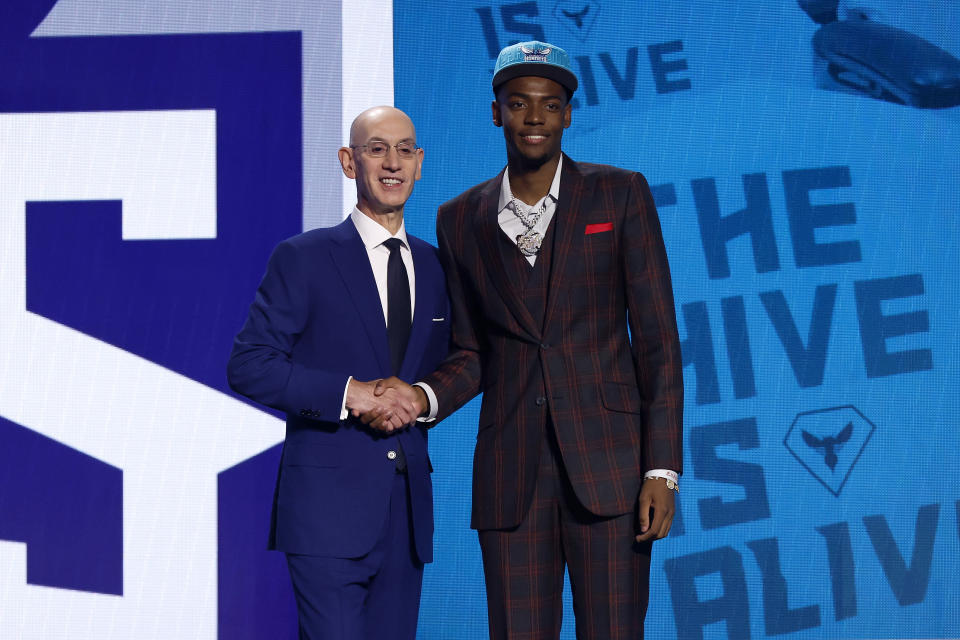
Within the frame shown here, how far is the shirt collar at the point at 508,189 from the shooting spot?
2.04m

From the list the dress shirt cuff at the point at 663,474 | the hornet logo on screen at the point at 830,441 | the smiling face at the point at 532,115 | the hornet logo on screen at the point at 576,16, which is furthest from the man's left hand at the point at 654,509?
the hornet logo on screen at the point at 576,16

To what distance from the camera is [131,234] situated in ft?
11.8

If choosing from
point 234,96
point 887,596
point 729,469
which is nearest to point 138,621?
point 234,96

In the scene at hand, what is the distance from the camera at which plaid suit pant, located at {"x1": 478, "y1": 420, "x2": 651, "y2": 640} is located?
1.90 meters

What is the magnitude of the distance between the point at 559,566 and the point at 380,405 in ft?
1.58

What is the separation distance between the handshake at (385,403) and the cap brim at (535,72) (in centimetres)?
66

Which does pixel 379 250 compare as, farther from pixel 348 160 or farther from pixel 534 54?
pixel 534 54

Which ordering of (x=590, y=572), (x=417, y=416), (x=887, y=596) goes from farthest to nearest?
(x=887, y=596)
(x=417, y=416)
(x=590, y=572)

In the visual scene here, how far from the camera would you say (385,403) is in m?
2.00

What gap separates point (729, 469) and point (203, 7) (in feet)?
8.31

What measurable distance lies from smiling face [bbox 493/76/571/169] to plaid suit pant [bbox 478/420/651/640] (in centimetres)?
57

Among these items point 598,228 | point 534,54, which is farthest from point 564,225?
point 534,54

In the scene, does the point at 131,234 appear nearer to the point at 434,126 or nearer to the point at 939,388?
the point at 434,126

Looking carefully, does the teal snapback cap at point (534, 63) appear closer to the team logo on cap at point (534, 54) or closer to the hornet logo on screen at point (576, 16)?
the team logo on cap at point (534, 54)
